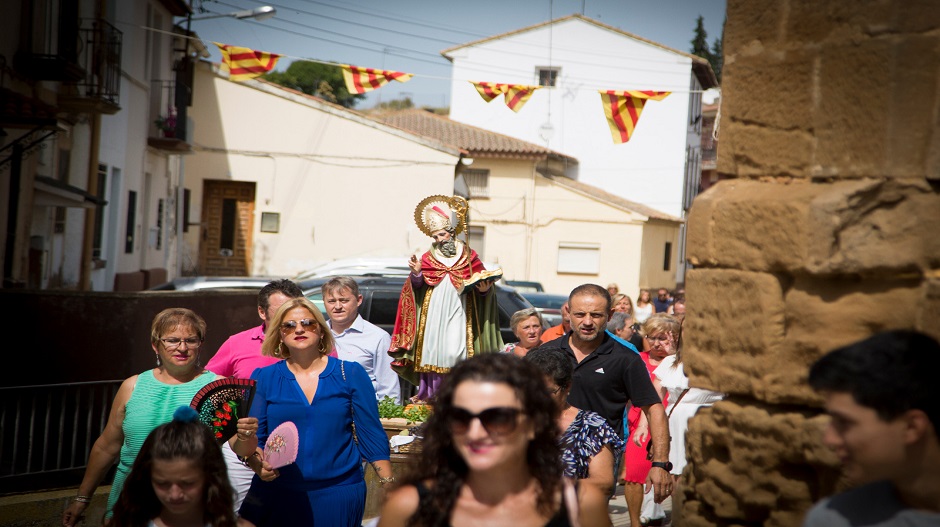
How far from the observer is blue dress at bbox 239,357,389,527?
15.4 ft

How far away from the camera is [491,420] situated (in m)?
2.77

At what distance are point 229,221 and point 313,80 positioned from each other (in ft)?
115

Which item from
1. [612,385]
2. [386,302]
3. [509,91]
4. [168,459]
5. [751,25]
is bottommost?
[168,459]

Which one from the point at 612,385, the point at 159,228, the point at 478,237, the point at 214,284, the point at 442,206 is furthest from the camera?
the point at 478,237

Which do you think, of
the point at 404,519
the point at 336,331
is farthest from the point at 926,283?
the point at 336,331

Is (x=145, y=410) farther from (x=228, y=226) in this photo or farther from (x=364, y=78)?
(x=228, y=226)

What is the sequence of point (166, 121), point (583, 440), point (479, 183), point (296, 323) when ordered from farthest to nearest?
point (479, 183), point (166, 121), point (296, 323), point (583, 440)

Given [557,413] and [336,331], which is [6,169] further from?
[557,413]

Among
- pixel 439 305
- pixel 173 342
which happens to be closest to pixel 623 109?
pixel 439 305

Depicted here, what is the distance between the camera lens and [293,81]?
206 feet

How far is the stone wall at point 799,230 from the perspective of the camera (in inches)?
118

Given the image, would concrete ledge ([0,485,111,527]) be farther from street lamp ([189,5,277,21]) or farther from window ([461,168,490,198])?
window ([461,168,490,198])

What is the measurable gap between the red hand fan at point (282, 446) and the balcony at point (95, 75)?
1288 cm

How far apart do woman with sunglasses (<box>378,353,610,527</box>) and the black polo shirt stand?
319cm
